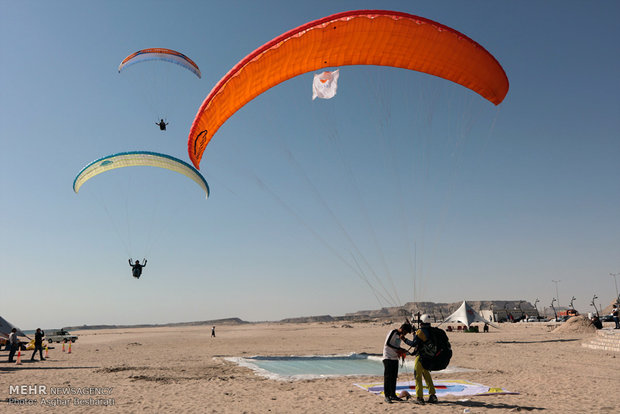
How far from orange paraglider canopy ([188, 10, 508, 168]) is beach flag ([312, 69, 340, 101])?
242 millimetres

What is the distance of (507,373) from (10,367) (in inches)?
724

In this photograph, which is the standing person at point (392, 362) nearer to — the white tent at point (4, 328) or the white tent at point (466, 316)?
the white tent at point (4, 328)

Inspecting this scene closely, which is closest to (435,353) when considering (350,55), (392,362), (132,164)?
(392,362)

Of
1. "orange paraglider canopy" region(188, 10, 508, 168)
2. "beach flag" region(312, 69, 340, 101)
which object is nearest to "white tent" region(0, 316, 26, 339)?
"orange paraglider canopy" region(188, 10, 508, 168)

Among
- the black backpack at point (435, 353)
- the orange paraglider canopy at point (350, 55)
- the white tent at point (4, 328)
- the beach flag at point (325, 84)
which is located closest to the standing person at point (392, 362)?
the black backpack at point (435, 353)

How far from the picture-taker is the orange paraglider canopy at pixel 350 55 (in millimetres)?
9406

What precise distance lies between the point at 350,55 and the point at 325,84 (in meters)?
0.94

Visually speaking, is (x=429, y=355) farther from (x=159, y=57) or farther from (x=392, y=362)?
(x=159, y=57)

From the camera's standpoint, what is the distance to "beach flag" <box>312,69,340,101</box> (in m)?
10.0

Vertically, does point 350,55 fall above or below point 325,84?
above

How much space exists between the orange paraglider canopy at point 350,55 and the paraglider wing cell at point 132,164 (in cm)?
916

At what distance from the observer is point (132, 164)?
19.9 metres

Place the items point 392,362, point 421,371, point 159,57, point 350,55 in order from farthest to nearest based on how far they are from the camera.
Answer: point 159,57 → point 350,55 → point 392,362 → point 421,371

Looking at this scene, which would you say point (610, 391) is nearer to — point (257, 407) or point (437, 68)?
point (257, 407)
